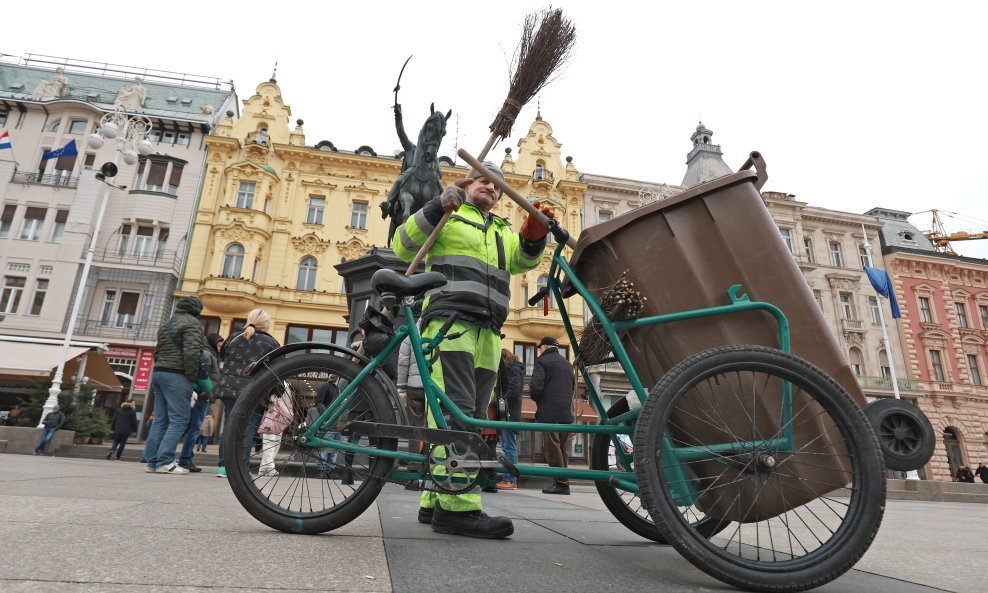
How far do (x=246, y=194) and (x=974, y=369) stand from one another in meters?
38.6

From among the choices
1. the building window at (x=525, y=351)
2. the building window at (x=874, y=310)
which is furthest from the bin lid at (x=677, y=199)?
the building window at (x=874, y=310)

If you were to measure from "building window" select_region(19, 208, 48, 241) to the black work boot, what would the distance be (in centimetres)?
2777

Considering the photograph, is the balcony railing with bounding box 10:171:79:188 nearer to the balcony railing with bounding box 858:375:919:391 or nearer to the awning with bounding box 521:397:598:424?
the awning with bounding box 521:397:598:424

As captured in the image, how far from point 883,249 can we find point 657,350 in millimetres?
36515

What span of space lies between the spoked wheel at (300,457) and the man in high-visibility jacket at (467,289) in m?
0.33

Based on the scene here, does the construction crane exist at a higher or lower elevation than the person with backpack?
higher

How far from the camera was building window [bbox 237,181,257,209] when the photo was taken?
2342 centimetres

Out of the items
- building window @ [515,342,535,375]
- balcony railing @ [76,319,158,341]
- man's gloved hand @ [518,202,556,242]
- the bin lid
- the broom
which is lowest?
the bin lid

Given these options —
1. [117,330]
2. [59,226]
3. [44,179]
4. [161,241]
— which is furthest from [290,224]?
[44,179]

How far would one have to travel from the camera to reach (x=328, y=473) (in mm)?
2172

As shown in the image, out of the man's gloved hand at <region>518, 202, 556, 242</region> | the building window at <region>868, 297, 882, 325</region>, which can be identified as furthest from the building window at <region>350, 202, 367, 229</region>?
the building window at <region>868, 297, 882, 325</region>

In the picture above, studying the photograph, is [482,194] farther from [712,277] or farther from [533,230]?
[712,277]

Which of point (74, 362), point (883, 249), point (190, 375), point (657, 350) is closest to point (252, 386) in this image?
point (657, 350)

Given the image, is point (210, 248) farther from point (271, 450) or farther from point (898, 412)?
Answer: point (898, 412)
